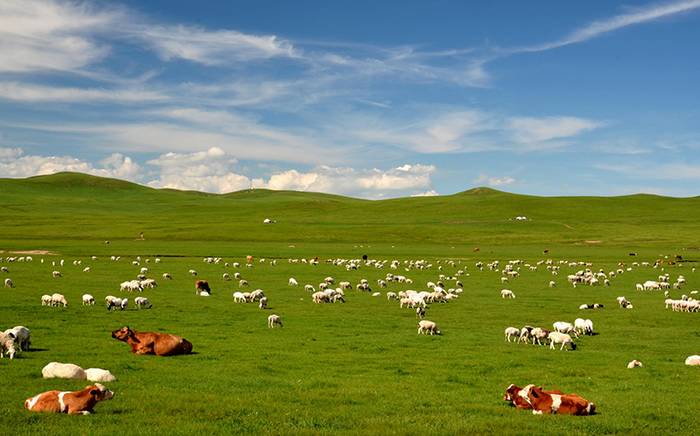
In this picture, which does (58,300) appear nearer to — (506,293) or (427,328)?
(427,328)

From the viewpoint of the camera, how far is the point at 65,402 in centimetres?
1282

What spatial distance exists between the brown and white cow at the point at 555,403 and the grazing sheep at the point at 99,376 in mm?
10127

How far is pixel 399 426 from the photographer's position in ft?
40.9

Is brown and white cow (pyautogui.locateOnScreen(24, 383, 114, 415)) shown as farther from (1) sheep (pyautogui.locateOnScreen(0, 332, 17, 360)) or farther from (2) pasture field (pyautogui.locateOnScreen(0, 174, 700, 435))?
(1) sheep (pyautogui.locateOnScreen(0, 332, 17, 360))

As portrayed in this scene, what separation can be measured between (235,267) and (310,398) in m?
50.8

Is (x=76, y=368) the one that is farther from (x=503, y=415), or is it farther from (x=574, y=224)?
(x=574, y=224)

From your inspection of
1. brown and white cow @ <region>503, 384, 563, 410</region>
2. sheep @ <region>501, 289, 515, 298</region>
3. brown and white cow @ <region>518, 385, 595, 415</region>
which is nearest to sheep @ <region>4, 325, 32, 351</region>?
brown and white cow @ <region>503, 384, 563, 410</region>

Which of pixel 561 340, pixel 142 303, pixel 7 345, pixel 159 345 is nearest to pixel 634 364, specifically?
pixel 561 340

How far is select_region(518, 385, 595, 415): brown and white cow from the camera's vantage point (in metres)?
13.7

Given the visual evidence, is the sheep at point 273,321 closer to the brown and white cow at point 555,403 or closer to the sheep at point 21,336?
the sheep at point 21,336

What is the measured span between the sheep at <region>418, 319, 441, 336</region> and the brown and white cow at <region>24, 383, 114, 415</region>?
15615mm

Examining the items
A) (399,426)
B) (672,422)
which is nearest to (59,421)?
(399,426)

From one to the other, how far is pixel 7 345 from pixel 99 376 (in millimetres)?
4616

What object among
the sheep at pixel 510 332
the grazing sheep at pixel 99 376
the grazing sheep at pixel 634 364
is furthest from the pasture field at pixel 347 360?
the sheep at pixel 510 332
